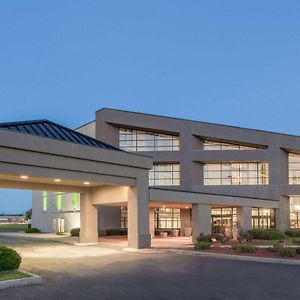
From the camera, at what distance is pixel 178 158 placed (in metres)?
50.8

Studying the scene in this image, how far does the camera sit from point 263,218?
47.6m

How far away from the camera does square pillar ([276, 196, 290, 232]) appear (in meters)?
48.0

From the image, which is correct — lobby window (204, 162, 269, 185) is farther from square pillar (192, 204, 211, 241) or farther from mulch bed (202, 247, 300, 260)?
mulch bed (202, 247, 300, 260)

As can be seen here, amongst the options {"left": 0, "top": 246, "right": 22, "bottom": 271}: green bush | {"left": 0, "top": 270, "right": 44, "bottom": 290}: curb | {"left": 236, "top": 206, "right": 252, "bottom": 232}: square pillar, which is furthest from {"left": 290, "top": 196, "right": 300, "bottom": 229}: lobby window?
{"left": 0, "top": 270, "right": 44, "bottom": 290}: curb

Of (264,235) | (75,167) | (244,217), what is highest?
(75,167)

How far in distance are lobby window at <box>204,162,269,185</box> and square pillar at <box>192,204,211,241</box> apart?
1374 centimetres

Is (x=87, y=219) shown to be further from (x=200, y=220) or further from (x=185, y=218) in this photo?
→ (x=185, y=218)

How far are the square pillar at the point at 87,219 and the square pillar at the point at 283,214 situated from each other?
2167 cm

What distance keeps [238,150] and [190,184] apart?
6.45 meters

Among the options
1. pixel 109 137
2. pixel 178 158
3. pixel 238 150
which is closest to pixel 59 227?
pixel 109 137

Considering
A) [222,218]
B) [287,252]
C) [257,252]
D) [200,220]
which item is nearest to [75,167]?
[257,252]

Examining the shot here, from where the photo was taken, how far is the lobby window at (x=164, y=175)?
170 ft

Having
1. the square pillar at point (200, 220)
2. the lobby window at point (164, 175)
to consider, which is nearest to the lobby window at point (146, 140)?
the lobby window at point (164, 175)

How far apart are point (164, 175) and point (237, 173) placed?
324 inches
